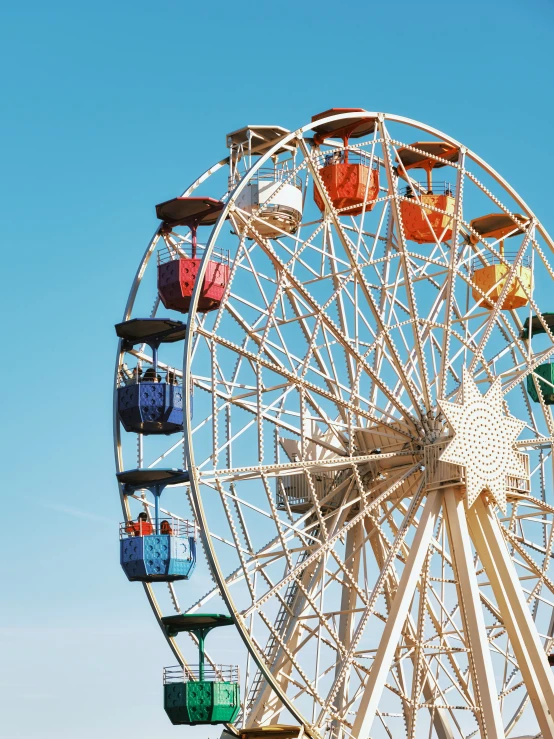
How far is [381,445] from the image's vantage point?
28.6 metres

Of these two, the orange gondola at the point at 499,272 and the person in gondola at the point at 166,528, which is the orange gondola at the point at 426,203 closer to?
the orange gondola at the point at 499,272

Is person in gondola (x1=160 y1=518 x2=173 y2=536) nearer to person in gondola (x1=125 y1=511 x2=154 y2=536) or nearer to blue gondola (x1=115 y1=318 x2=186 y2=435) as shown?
person in gondola (x1=125 y1=511 x2=154 y2=536)

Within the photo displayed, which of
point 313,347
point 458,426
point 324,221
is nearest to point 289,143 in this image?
point 324,221

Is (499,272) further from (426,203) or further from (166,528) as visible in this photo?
(166,528)

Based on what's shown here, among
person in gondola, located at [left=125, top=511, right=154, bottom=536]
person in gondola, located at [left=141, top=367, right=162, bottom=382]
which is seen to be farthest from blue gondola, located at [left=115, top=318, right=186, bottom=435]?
person in gondola, located at [left=125, top=511, right=154, bottom=536]

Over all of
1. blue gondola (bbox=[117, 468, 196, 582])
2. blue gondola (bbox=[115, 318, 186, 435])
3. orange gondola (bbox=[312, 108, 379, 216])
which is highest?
orange gondola (bbox=[312, 108, 379, 216])

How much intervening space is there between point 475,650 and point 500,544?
2.23 metres

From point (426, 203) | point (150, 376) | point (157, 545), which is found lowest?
point (157, 545)

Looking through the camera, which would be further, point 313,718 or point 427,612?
point 427,612

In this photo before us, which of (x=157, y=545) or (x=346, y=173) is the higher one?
(x=346, y=173)

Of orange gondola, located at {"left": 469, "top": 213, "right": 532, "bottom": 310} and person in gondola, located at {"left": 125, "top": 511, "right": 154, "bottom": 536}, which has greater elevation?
orange gondola, located at {"left": 469, "top": 213, "right": 532, "bottom": 310}

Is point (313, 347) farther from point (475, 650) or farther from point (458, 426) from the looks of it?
point (475, 650)

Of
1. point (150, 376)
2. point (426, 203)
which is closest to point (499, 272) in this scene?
point (426, 203)

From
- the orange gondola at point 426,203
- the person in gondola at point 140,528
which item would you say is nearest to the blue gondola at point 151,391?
the person in gondola at point 140,528
